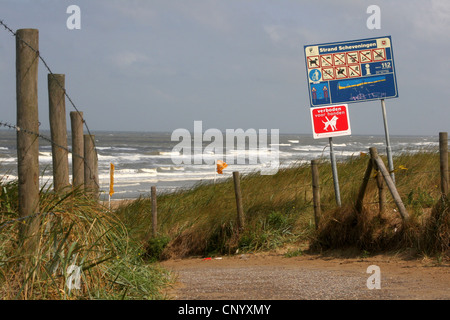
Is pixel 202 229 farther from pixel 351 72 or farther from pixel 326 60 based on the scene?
pixel 351 72

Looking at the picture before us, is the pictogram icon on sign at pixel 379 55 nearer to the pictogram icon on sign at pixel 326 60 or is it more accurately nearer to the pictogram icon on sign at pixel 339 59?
the pictogram icon on sign at pixel 339 59

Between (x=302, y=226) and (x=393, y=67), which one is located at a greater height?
(x=393, y=67)

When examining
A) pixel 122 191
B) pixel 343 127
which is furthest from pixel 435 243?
pixel 122 191

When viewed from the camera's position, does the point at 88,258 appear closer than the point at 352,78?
Yes

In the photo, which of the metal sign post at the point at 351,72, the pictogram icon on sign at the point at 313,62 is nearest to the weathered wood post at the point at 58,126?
the metal sign post at the point at 351,72

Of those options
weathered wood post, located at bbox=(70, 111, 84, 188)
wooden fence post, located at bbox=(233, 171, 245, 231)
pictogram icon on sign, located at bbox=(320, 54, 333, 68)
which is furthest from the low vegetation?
pictogram icon on sign, located at bbox=(320, 54, 333, 68)

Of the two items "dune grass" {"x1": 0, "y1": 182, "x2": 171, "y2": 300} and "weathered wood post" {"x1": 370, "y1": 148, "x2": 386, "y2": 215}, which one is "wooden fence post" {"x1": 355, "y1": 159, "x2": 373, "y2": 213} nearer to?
"weathered wood post" {"x1": 370, "y1": 148, "x2": 386, "y2": 215}

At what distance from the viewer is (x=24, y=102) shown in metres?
5.00

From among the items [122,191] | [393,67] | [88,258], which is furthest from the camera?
[122,191]

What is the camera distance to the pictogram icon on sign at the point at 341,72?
10492 mm

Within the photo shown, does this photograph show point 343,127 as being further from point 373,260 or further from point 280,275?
point 280,275

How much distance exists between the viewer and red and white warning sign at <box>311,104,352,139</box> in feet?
34.3
